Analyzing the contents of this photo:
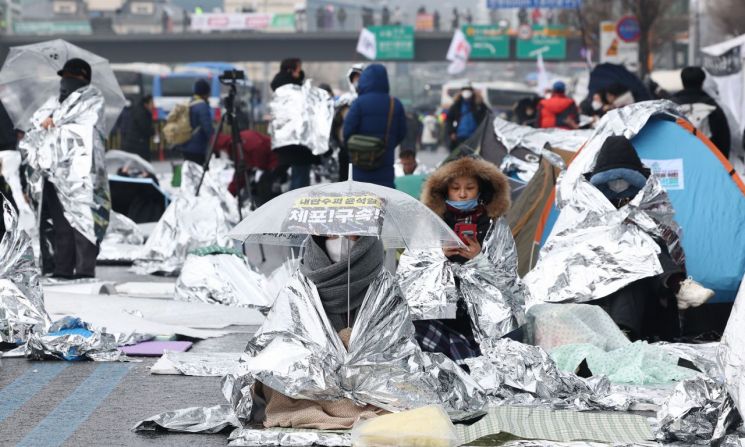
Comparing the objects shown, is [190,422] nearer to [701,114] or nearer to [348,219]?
[348,219]

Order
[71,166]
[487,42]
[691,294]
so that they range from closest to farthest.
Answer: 1. [691,294]
2. [71,166]
3. [487,42]

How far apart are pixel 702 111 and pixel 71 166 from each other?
5.54 m

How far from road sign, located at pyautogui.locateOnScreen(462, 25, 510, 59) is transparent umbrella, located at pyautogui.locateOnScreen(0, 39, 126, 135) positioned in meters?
64.9

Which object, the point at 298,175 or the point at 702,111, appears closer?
the point at 702,111

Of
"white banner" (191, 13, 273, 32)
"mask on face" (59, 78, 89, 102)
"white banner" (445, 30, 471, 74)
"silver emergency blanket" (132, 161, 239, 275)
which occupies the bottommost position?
"white banner" (191, 13, 273, 32)

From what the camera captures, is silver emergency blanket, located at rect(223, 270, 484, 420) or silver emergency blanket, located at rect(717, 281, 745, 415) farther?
silver emergency blanket, located at rect(223, 270, 484, 420)

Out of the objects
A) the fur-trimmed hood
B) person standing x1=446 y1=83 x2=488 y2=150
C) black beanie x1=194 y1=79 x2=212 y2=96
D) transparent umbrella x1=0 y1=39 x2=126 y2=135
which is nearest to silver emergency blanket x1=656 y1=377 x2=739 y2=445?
the fur-trimmed hood

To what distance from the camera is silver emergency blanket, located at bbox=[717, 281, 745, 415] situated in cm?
565

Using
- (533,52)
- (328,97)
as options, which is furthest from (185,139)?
(533,52)

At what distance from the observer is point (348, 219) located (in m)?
6.14

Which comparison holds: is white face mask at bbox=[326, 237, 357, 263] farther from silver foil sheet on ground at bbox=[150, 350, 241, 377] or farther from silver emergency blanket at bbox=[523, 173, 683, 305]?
silver emergency blanket at bbox=[523, 173, 683, 305]

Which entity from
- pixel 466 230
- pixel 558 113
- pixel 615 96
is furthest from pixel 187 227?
pixel 558 113

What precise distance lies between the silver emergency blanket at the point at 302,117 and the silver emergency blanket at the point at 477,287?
7046 mm

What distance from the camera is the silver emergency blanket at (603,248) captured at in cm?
895
